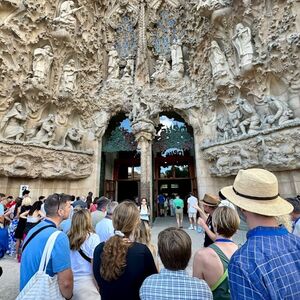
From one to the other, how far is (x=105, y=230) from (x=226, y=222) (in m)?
1.47

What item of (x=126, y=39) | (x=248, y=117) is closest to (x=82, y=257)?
(x=248, y=117)

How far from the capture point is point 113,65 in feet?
40.0

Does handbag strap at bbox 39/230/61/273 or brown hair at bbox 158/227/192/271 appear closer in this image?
brown hair at bbox 158/227/192/271

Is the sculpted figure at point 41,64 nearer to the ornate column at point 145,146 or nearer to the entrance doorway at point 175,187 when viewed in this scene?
the ornate column at point 145,146

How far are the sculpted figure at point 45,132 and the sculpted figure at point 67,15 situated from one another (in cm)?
448

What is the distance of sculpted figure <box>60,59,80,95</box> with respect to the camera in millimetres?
10047

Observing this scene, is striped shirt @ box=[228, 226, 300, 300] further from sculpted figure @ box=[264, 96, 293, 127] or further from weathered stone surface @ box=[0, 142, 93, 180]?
weathered stone surface @ box=[0, 142, 93, 180]

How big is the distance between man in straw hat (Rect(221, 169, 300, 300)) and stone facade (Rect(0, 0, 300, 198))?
23.1 ft

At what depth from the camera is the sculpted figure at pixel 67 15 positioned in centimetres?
970

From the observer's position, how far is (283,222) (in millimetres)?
1552

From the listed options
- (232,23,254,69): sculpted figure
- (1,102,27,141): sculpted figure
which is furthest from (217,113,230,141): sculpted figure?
(1,102,27,141): sculpted figure

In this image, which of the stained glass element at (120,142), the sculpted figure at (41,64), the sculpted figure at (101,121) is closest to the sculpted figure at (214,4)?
the sculpted figure at (101,121)

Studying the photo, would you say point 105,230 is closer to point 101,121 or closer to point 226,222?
point 226,222

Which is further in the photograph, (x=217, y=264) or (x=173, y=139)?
(x=173, y=139)
